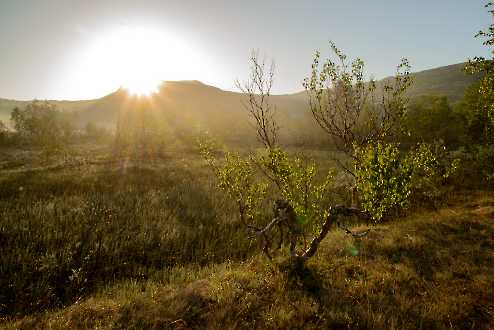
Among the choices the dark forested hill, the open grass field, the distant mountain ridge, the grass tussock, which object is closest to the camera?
the grass tussock

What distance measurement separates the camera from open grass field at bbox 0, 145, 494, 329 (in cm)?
501

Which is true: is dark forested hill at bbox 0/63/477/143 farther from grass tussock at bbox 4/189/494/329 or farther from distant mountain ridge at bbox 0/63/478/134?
grass tussock at bbox 4/189/494/329

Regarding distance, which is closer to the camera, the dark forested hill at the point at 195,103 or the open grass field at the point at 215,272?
the open grass field at the point at 215,272

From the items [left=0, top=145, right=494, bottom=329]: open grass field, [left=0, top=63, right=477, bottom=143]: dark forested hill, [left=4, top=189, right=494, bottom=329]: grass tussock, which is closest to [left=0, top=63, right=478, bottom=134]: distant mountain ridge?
[left=0, top=63, right=477, bottom=143]: dark forested hill

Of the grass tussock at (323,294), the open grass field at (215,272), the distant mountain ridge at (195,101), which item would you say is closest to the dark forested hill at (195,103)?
the distant mountain ridge at (195,101)

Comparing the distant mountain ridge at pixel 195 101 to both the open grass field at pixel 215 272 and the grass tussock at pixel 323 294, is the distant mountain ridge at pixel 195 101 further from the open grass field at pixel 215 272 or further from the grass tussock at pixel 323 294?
the grass tussock at pixel 323 294

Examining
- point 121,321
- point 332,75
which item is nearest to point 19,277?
point 121,321

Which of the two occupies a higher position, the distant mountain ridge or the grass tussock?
the distant mountain ridge

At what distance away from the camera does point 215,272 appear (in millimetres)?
7004

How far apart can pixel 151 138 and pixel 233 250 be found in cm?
3722

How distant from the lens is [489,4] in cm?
1025

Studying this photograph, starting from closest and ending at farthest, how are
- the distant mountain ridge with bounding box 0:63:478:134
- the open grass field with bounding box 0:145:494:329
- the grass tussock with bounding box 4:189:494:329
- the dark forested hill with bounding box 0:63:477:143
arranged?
1. the grass tussock with bounding box 4:189:494:329
2. the open grass field with bounding box 0:145:494:329
3. the dark forested hill with bounding box 0:63:477:143
4. the distant mountain ridge with bounding box 0:63:478:134

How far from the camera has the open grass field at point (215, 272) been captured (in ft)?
16.4

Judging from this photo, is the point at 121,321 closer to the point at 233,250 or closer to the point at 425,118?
the point at 233,250
